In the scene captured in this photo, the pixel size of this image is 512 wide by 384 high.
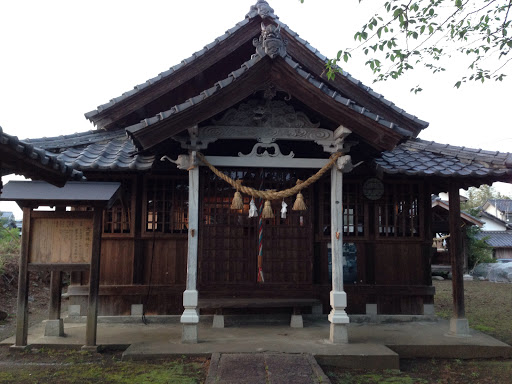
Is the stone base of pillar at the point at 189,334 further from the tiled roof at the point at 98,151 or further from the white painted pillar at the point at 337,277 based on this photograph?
the tiled roof at the point at 98,151

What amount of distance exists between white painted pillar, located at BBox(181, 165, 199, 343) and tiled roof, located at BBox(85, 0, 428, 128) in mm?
Result: 2721

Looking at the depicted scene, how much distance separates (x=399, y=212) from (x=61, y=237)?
22.3ft

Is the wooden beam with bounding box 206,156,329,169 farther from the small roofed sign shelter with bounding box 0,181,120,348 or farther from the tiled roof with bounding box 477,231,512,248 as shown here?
the tiled roof with bounding box 477,231,512,248

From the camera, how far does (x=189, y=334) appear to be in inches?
277

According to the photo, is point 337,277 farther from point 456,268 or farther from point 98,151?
point 98,151

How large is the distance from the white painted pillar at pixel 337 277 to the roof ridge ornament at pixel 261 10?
3992 mm

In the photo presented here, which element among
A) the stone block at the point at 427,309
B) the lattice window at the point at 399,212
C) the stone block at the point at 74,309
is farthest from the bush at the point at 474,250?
the stone block at the point at 74,309

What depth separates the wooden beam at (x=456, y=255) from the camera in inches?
320

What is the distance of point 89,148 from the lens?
28.8 ft

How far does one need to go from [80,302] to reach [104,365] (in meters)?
2.81


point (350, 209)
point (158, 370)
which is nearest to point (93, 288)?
point (158, 370)

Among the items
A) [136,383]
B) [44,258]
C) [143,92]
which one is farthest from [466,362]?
[143,92]

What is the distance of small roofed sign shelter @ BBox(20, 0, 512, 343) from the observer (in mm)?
8297

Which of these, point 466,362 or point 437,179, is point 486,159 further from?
point 466,362
